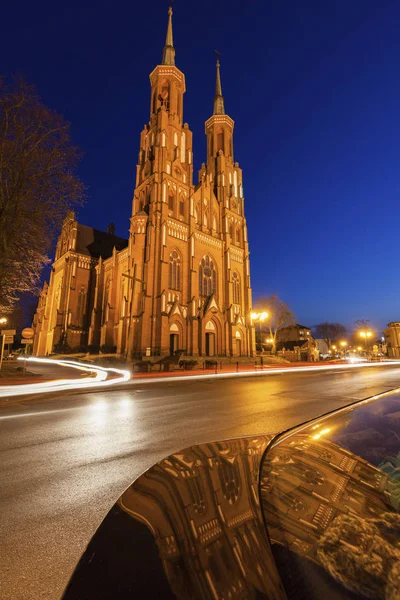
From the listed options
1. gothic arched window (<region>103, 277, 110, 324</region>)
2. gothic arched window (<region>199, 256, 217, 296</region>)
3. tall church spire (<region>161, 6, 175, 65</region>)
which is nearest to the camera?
gothic arched window (<region>199, 256, 217, 296</region>)

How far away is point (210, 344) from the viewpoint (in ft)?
105

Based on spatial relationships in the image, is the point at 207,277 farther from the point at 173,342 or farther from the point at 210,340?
the point at 173,342

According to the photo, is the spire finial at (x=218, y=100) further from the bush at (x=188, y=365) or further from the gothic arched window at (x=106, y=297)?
the bush at (x=188, y=365)

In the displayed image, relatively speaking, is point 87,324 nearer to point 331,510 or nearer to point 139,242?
point 139,242

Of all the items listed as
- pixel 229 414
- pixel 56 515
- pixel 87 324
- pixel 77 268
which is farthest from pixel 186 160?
pixel 56 515

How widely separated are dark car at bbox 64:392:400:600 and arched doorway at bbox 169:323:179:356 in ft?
90.7

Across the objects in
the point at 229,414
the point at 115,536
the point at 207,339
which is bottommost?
the point at 229,414

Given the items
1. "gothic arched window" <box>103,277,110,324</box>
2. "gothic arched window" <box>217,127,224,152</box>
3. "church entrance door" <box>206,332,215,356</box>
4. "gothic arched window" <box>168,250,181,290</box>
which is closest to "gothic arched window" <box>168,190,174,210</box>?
"gothic arched window" <box>168,250,181,290</box>

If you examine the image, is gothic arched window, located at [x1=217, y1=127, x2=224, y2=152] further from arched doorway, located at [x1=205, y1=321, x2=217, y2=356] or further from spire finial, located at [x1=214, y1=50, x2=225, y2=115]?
arched doorway, located at [x1=205, y1=321, x2=217, y2=356]

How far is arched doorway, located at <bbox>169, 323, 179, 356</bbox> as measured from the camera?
94.5 ft

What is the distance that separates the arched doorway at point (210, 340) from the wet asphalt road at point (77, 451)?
2347cm

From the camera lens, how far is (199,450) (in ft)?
5.50

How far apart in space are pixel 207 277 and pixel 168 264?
646cm

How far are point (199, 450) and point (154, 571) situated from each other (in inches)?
33.9
